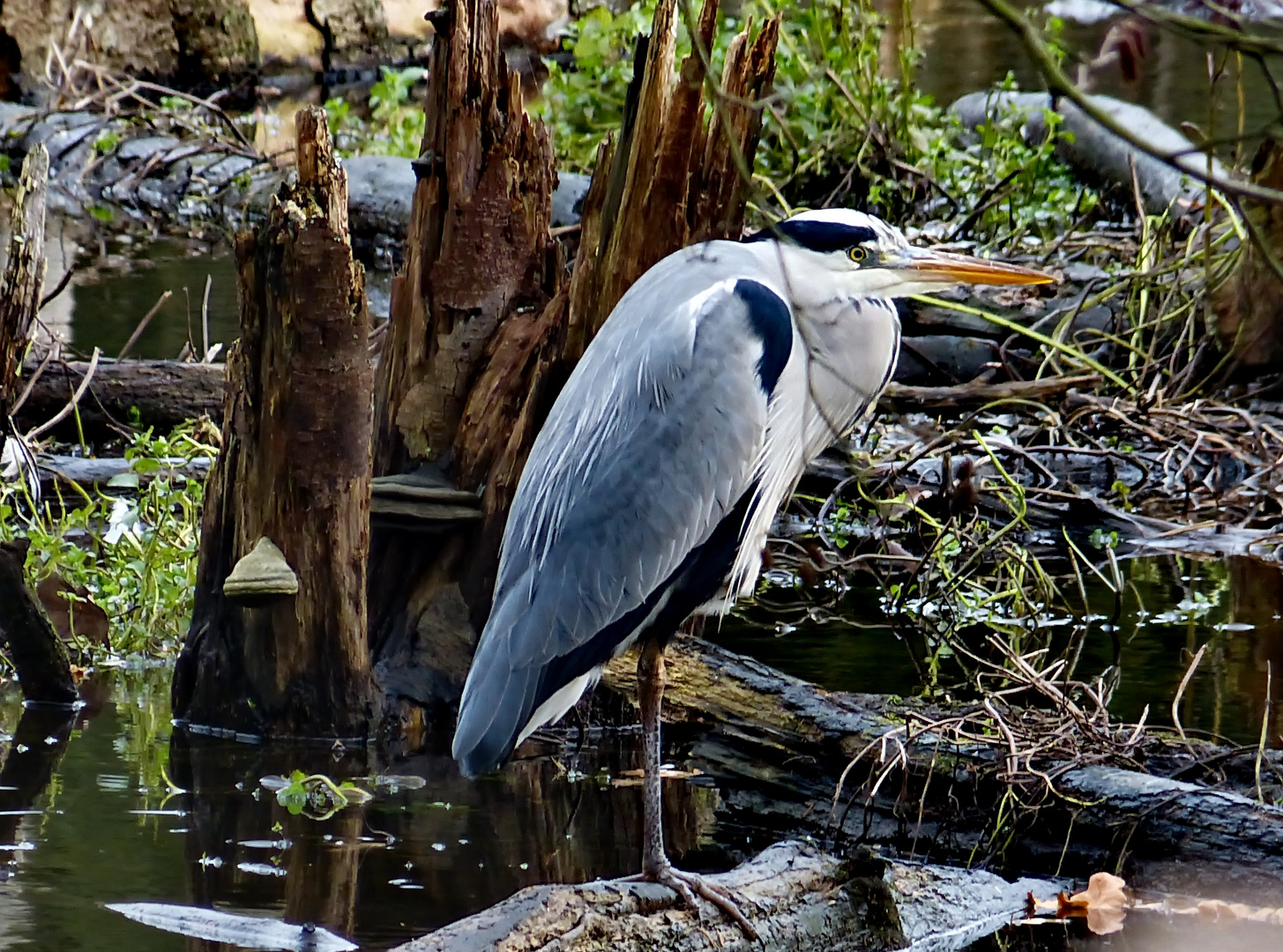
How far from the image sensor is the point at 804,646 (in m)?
6.12

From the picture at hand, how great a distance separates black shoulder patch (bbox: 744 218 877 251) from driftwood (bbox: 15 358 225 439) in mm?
4105

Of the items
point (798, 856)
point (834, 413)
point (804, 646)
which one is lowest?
point (804, 646)

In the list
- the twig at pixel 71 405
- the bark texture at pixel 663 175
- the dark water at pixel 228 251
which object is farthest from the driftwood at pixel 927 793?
the twig at pixel 71 405

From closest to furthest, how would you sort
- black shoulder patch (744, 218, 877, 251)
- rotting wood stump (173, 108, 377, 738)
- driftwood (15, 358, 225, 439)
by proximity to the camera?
black shoulder patch (744, 218, 877, 251) < rotting wood stump (173, 108, 377, 738) < driftwood (15, 358, 225, 439)

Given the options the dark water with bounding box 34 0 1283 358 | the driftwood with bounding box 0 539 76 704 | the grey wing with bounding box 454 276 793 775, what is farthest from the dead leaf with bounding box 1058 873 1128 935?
the driftwood with bounding box 0 539 76 704

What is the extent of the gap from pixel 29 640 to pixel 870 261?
269 cm

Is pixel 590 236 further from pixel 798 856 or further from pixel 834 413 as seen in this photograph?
pixel 798 856

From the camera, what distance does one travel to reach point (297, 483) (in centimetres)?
477

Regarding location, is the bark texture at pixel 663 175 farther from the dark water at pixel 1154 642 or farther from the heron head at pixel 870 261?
the dark water at pixel 1154 642

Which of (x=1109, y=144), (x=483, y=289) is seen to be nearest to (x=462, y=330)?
(x=483, y=289)

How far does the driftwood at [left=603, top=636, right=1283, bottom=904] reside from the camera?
12.4 feet

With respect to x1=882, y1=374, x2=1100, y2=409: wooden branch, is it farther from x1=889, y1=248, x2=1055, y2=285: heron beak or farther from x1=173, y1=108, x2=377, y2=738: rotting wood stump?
x1=889, y1=248, x2=1055, y2=285: heron beak

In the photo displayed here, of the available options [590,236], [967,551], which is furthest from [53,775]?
[967,551]

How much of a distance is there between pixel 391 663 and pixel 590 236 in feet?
4.29
